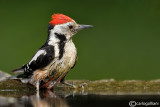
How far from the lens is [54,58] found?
4.32m

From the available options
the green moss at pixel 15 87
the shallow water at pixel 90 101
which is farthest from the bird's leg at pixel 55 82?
the shallow water at pixel 90 101

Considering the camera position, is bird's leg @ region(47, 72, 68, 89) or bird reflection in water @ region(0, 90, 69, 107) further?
bird's leg @ region(47, 72, 68, 89)

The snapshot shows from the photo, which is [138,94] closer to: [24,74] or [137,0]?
[24,74]

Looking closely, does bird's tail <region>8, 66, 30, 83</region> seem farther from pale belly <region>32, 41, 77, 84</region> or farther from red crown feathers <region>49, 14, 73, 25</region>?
red crown feathers <region>49, 14, 73, 25</region>

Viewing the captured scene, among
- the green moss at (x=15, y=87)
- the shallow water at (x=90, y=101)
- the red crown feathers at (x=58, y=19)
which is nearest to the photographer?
the shallow water at (x=90, y=101)

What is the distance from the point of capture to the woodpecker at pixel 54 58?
432 cm

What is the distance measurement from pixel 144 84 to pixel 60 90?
0.96 m

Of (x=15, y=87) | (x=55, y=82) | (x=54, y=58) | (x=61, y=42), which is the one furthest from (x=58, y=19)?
(x=15, y=87)

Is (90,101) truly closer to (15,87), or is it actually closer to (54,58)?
(54,58)

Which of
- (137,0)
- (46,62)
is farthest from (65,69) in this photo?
(137,0)

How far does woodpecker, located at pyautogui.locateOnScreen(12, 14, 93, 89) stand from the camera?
170 inches

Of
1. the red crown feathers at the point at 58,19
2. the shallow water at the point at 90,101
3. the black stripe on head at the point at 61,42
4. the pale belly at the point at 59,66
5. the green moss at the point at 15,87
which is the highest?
the red crown feathers at the point at 58,19

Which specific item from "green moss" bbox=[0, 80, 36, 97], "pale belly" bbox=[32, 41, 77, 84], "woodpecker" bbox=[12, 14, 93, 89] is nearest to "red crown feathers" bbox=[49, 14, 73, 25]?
"woodpecker" bbox=[12, 14, 93, 89]

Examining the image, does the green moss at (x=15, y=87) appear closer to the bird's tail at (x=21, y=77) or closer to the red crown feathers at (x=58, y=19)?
the bird's tail at (x=21, y=77)
